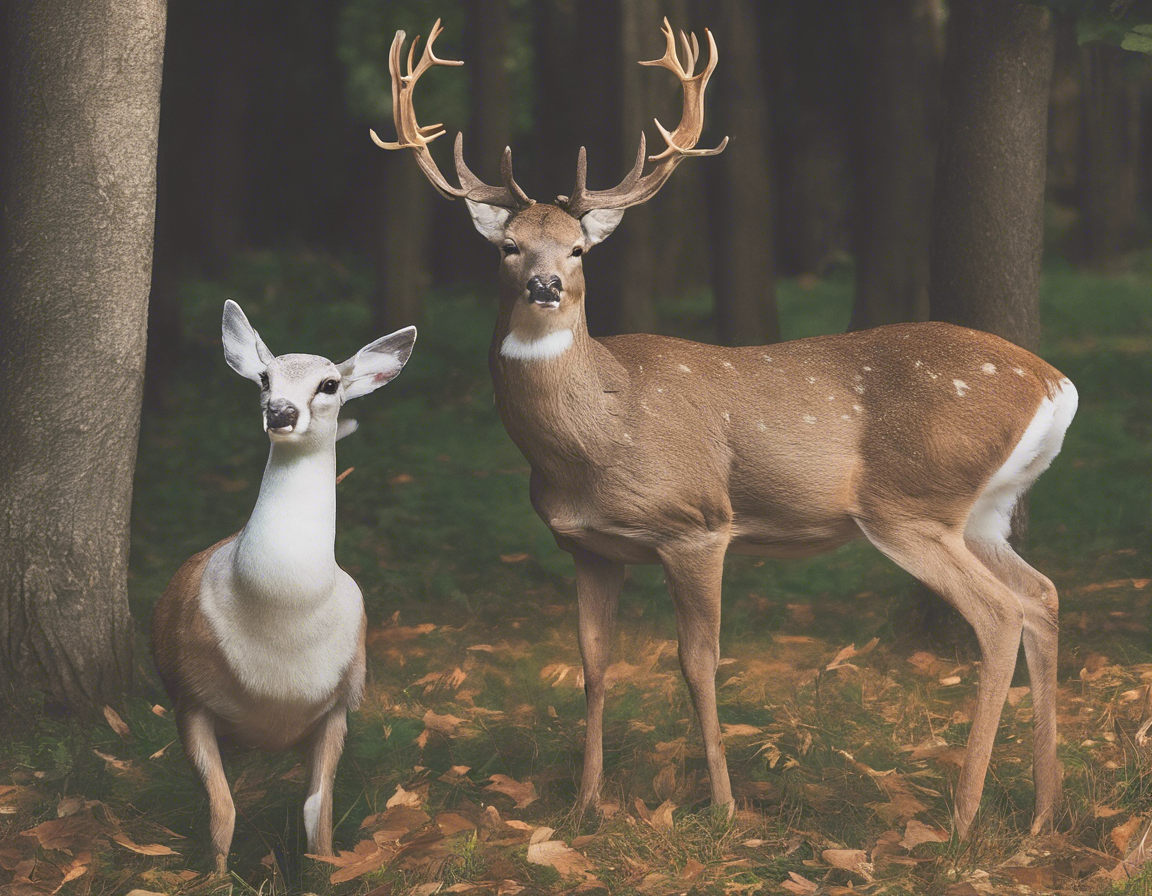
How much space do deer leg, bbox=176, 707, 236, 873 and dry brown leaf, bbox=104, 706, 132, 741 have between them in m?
1.23

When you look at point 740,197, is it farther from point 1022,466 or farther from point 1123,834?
point 1123,834

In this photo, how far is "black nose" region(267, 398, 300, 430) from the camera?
4.01 meters

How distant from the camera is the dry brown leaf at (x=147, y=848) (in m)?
4.50

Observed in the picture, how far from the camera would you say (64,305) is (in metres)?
5.57

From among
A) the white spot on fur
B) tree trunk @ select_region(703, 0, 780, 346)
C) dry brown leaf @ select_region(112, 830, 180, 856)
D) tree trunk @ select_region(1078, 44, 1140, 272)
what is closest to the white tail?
dry brown leaf @ select_region(112, 830, 180, 856)

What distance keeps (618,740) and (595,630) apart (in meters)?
0.57

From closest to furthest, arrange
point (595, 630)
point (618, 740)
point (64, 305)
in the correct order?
1. point (595, 630)
2. point (618, 740)
3. point (64, 305)

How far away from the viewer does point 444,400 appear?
457 inches

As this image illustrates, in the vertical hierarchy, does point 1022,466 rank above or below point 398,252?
below

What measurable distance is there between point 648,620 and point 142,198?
10.4 feet

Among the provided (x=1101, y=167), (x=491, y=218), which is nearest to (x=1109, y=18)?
(x=491, y=218)

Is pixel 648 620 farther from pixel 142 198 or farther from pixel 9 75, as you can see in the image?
pixel 9 75

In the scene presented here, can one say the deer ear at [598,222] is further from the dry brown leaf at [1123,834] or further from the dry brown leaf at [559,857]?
the dry brown leaf at [1123,834]

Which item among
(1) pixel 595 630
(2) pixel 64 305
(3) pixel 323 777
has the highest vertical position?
(2) pixel 64 305
